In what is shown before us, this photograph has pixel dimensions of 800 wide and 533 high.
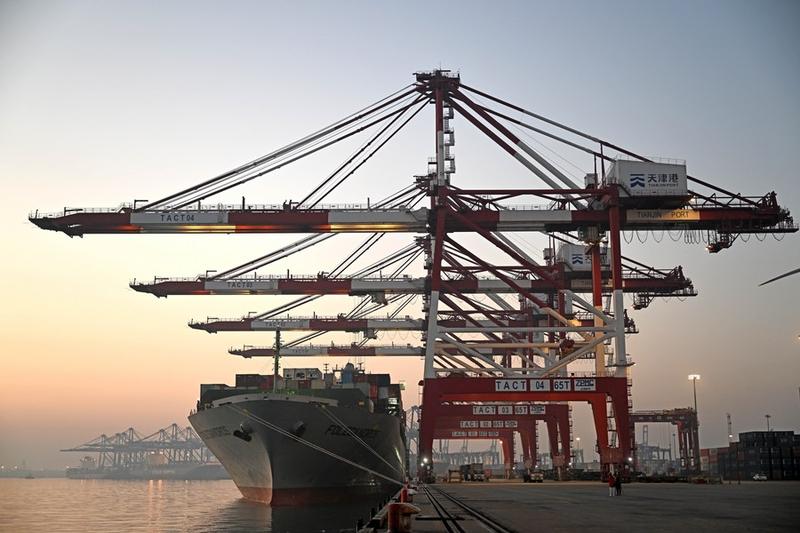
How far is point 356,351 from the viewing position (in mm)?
72312

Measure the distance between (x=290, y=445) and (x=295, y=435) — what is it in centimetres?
63

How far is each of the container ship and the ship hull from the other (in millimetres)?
44

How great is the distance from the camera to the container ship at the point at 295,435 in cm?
3331

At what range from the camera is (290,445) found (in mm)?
33688

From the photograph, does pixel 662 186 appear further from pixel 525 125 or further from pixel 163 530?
pixel 163 530

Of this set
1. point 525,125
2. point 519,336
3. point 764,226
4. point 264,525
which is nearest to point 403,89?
point 525,125

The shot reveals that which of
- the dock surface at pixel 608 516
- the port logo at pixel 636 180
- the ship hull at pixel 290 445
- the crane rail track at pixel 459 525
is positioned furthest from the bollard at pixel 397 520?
the port logo at pixel 636 180

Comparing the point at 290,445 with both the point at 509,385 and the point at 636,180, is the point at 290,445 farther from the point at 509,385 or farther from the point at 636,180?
the point at 636,180

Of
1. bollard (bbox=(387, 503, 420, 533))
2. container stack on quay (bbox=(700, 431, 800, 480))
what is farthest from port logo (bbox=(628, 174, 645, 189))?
container stack on quay (bbox=(700, 431, 800, 480))

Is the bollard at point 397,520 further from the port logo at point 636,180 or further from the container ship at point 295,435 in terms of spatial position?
the port logo at point 636,180

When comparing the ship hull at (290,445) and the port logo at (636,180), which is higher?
the port logo at (636,180)

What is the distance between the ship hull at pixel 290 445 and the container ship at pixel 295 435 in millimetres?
44

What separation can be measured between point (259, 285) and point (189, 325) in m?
13.5

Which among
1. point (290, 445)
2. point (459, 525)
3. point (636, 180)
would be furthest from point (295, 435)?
point (636, 180)
